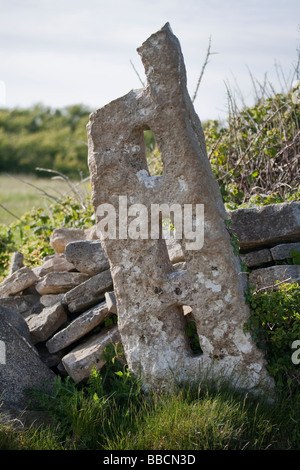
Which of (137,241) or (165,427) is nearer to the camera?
(165,427)

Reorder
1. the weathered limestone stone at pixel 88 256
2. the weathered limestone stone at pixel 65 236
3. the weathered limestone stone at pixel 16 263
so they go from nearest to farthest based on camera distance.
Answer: the weathered limestone stone at pixel 88 256, the weathered limestone stone at pixel 65 236, the weathered limestone stone at pixel 16 263

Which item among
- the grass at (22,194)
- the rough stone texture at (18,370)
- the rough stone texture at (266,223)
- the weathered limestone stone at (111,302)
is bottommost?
the rough stone texture at (18,370)

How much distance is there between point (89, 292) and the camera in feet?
18.1

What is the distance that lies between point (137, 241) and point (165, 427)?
143 cm

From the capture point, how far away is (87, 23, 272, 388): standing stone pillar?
4.41 meters

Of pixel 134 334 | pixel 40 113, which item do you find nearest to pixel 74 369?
pixel 134 334

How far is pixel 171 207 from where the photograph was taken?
4.50m

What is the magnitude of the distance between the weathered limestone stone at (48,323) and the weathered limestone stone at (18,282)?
594 millimetres

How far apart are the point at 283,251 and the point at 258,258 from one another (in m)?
0.23

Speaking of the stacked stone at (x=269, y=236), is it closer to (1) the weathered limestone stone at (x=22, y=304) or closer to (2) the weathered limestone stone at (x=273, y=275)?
(2) the weathered limestone stone at (x=273, y=275)

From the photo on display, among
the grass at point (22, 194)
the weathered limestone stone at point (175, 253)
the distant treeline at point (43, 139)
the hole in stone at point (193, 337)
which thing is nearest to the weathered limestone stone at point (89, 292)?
the weathered limestone stone at point (175, 253)

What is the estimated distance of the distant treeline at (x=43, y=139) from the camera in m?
34.5
